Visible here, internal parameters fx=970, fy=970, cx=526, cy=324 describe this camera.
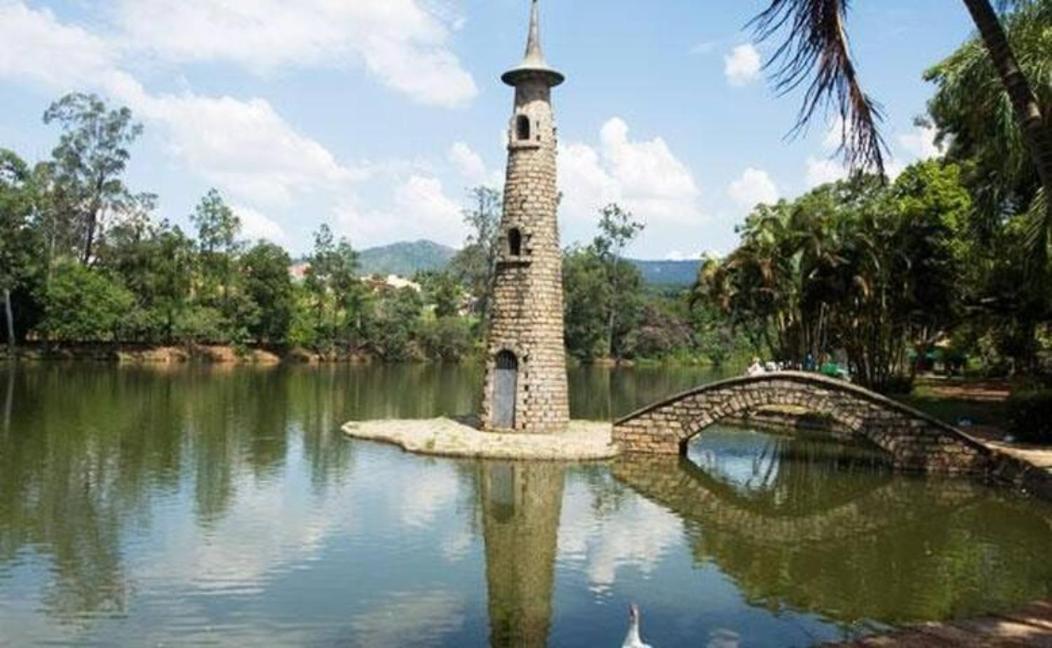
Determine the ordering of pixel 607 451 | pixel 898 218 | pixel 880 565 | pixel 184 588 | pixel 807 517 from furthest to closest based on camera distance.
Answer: pixel 898 218 < pixel 607 451 < pixel 807 517 < pixel 880 565 < pixel 184 588

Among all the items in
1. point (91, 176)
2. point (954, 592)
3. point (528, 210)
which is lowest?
point (954, 592)

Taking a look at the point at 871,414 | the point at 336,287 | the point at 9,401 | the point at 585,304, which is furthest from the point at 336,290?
the point at 871,414

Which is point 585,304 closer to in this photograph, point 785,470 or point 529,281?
point 529,281

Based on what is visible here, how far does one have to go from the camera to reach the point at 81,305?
70375mm

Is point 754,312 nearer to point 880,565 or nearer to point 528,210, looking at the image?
point 528,210

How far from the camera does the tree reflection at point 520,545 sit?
1373cm

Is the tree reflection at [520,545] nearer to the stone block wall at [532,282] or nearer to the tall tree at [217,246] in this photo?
the stone block wall at [532,282]

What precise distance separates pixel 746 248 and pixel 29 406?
31.5 metres

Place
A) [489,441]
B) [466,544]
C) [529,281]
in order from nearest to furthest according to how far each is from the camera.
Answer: [466,544] < [489,441] < [529,281]

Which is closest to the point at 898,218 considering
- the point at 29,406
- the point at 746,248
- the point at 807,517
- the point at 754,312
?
the point at 746,248

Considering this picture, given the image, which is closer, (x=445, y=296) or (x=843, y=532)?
(x=843, y=532)

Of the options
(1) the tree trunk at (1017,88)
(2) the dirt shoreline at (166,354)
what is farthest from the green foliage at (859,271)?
(2) the dirt shoreline at (166,354)

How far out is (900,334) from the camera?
45500 millimetres

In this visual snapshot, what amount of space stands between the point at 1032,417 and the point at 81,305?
63030 mm
